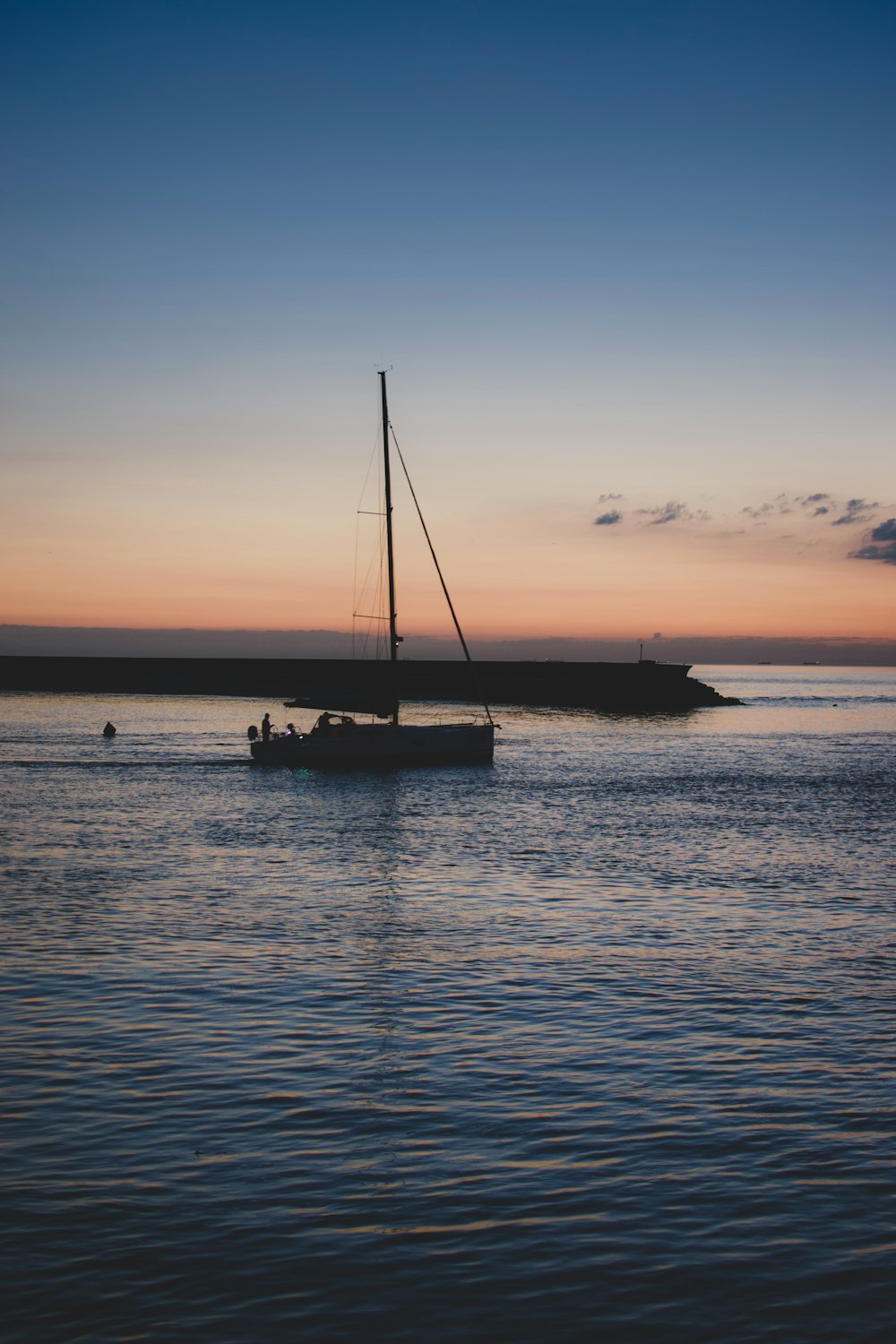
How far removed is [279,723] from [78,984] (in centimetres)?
8548

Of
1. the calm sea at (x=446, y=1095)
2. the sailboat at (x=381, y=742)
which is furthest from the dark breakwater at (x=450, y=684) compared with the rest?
the calm sea at (x=446, y=1095)

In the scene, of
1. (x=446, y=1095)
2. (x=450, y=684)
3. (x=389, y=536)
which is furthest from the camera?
(x=450, y=684)

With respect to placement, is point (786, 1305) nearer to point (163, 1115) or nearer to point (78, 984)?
point (163, 1115)

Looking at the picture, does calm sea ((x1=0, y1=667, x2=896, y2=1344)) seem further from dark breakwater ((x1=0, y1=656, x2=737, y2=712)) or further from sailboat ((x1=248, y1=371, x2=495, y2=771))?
dark breakwater ((x1=0, y1=656, x2=737, y2=712))

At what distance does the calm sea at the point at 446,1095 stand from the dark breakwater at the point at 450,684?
11794cm

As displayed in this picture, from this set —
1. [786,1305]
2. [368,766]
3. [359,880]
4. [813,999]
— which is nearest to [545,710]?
[368,766]

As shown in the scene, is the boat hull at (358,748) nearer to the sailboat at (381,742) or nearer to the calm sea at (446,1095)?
the sailboat at (381,742)

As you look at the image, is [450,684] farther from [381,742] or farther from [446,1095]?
[446,1095]

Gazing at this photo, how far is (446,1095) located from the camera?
508 inches

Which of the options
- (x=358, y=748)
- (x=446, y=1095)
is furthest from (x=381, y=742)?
(x=446, y=1095)

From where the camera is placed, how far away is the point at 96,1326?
8156mm

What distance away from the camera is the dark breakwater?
514 ft

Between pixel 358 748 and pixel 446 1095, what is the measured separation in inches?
1737

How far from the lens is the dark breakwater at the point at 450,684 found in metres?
157
